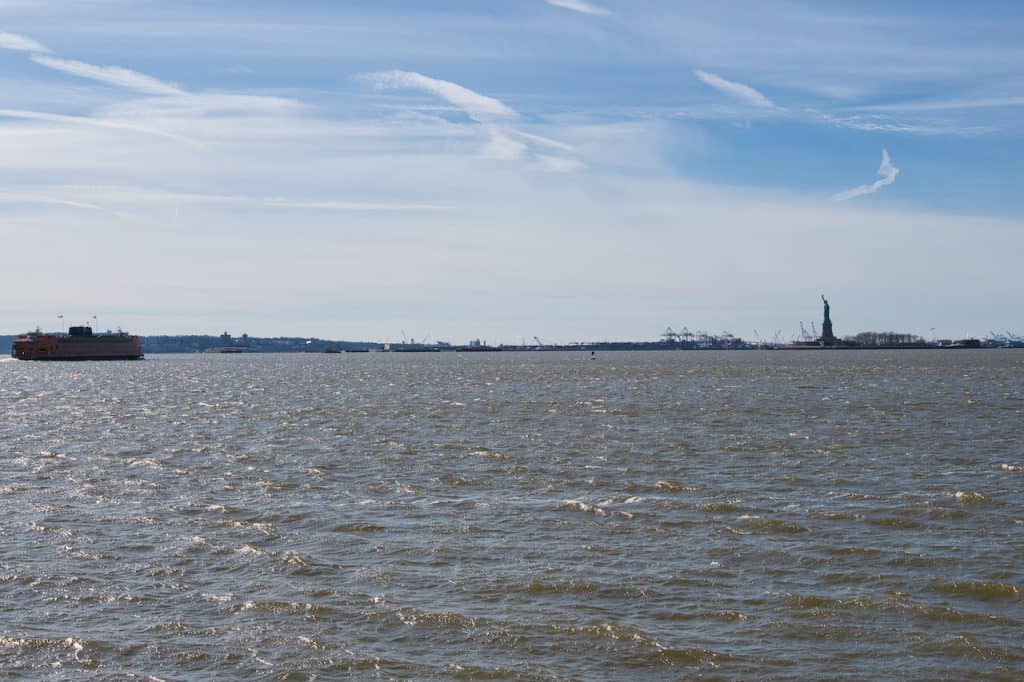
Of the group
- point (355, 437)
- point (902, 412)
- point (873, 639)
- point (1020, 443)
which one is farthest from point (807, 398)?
point (873, 639)

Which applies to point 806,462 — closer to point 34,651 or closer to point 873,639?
point 873,639

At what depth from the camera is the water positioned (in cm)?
1734

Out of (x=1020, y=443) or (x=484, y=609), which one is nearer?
(x=484, y=609)

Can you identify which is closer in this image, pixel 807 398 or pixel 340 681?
pixel 340 681

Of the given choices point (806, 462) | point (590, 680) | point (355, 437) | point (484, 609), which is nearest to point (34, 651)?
point (484, 609)

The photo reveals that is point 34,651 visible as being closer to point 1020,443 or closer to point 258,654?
point 258,654

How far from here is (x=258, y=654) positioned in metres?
17.4

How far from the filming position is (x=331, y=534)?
26.6 meters

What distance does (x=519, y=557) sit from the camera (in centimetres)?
2375

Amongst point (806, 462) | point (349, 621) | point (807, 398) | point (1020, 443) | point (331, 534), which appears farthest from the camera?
point (807, 398)

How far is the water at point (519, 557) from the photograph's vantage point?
17.3 m

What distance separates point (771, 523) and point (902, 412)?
40.2 meters

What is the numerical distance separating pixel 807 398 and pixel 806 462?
142 ft

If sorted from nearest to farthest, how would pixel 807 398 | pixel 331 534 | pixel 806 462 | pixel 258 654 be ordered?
pixel 258 654 → pixel 331 534 → pixel 806 462 → pixel 807 398
